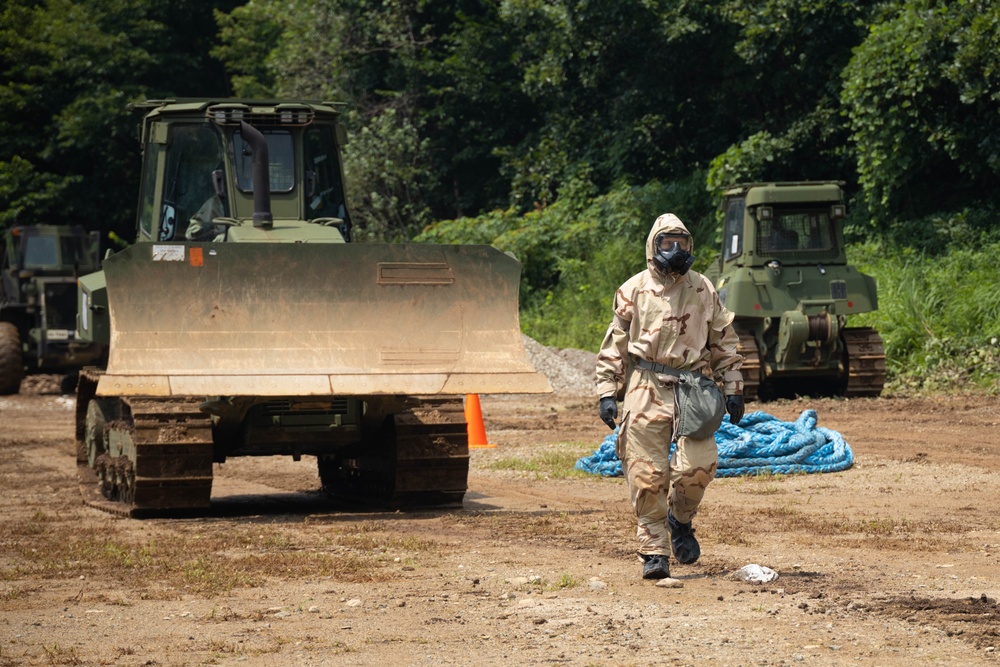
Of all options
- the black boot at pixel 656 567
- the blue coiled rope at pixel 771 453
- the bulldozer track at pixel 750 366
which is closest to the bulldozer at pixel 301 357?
the blue coiled rope at pixel 771 453

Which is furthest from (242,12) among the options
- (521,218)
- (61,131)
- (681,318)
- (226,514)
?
(681,318)

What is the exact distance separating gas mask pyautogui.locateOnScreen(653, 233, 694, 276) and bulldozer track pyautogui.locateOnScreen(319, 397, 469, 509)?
11.7 ft

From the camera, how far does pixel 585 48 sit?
102ft

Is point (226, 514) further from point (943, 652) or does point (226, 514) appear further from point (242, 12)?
point (242, 12)

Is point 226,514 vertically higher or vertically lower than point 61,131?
lower

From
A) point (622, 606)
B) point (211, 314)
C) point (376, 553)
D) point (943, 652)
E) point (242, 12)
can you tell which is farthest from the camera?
point (242, 12)

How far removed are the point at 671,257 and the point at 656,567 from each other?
163 cm

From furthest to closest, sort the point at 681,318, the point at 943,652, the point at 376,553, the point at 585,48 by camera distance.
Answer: the point at 585,48, the point at 376,553, the point at 681,318, the point at 943,652

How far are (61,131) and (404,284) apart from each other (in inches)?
1115

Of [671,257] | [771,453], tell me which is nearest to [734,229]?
[771,453]

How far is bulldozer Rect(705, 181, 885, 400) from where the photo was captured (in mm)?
19328

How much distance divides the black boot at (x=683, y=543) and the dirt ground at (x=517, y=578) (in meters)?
0.09

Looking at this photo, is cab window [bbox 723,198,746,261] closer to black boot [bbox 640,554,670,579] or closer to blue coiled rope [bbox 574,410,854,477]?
blue coiled rope [bbox 574,410,854,477]

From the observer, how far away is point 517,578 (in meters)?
7.79
